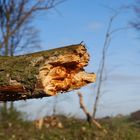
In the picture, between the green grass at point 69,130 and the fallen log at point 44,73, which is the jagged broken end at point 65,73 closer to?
the fallen log at point 44,73

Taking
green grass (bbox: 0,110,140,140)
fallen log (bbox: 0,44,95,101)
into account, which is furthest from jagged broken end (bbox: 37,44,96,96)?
green grass (bbox: 0,110,140,140)

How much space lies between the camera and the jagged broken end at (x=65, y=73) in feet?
9.39

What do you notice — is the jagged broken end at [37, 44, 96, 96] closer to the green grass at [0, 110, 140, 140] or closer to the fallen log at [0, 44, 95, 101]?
the fallen log at [0, 44, 95, 101]

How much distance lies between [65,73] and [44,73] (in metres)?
0.20

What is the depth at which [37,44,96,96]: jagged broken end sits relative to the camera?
2.86 meters

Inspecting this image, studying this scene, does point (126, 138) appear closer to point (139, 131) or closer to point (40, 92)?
point (139, 131)

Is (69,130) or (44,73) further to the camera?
(69,130)

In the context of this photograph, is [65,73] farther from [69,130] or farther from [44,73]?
[69,130]

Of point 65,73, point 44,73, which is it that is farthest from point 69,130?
point 44,73

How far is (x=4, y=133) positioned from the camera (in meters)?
9.74

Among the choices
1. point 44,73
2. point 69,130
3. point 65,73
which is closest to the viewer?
point 44,73

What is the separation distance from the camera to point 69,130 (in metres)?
9.97

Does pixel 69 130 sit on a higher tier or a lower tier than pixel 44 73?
lower

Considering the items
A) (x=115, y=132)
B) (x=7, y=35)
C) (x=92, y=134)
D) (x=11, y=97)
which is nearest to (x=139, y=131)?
(x=115, y=132)
